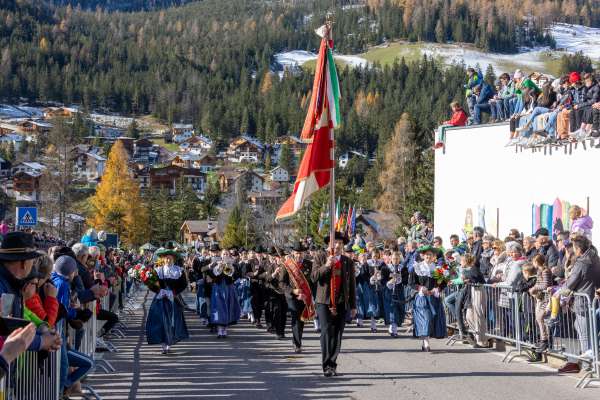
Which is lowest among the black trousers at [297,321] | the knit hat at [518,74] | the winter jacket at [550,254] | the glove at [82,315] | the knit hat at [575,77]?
the black trousers at [297,321]

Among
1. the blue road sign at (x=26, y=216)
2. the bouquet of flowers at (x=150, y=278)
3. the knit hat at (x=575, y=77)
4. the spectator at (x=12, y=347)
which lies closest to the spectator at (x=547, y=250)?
the knit hat at (x=575, y=77)

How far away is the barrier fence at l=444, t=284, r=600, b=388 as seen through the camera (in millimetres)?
11789

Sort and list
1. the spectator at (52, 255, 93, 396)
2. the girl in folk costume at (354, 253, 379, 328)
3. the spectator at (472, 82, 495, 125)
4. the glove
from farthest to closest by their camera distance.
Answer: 1. the spectator at (472, 82, 495, 125)
2. the girl in folk costume at (354, 253, 379, 328)
3. the glove
4. the spectator at (52, 255, 93, 396)

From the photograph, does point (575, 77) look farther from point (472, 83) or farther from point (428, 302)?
point (428, 302)

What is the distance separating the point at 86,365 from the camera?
945 centimetres

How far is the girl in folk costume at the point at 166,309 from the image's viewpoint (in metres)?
15.3

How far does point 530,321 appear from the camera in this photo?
13953 millimetres

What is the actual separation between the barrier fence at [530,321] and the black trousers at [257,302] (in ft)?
17.9

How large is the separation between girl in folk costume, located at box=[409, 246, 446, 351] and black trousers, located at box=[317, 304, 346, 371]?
3366mm

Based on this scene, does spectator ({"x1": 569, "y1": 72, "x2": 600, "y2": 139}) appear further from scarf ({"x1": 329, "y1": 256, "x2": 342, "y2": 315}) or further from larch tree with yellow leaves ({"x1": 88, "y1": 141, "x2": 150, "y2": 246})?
larch tree with yellow leaves ({"x1": 88, "y1": 141, "x2": 150, "y2": 246})

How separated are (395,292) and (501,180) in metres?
7.86

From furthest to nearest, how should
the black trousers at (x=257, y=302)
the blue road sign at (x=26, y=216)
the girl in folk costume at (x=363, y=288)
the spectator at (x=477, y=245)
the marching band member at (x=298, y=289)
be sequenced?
the blue road sign at (x=26, y=216), the black trousers at (x=257, y=302), the girl in folk costume at (x=363, y=288), the spectator at (x=477, y=245), the marching band member at (x=298, y=289)

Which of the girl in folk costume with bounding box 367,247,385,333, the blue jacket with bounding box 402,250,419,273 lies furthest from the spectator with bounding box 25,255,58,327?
the girl in folk costume with bounding box 367,247,385,333

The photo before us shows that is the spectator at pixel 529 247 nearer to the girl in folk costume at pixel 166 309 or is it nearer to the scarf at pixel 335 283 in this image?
the scarf at pixel 335 283
